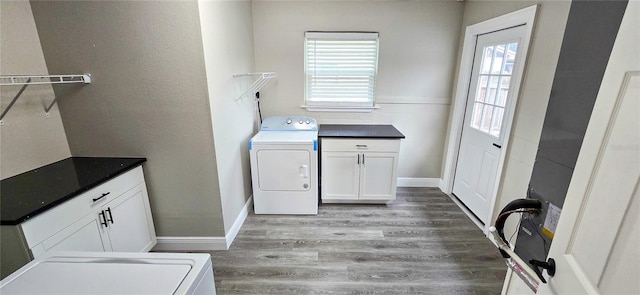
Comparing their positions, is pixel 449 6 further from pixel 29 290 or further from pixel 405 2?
pixel 29 290

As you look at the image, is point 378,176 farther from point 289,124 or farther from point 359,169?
point 289,124

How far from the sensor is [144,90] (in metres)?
1.87

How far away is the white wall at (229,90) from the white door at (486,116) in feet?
7.65

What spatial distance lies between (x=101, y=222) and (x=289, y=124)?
1.93m

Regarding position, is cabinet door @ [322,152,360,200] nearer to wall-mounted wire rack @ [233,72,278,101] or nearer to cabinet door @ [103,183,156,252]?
wall-mounted wire rack @ [233,72,278,101]

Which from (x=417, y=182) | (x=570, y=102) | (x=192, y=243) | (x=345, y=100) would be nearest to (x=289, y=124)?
(x=345, y=100)

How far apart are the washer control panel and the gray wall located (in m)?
1.14

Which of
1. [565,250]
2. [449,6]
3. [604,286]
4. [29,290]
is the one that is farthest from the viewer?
[449,6]

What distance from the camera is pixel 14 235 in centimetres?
121

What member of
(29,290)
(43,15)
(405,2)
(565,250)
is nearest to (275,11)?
(405,2)

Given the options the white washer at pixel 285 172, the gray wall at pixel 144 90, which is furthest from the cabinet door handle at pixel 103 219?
the white washer at pixel 285 172

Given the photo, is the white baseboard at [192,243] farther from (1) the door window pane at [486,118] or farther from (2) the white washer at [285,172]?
(1) the door window pane at [486,118]

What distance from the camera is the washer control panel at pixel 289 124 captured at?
3082 millimetres

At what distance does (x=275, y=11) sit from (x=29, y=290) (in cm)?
295
